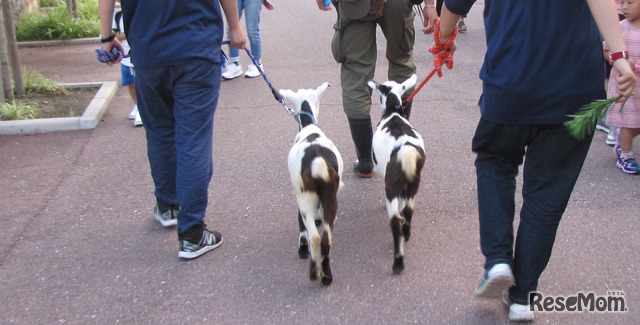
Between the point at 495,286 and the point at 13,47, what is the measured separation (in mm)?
5903

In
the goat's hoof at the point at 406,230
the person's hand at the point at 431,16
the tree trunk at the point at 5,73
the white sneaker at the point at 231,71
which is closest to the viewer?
the goat's hoof at the point at 406,230

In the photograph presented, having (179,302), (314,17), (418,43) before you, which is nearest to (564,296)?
(179,302)

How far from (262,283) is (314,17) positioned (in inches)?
366

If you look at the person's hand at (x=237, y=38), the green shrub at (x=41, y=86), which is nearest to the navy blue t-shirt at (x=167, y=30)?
the person's hand at (x=237, y=38)

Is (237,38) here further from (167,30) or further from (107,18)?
(107,18)

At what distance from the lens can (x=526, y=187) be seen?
2.78 metres

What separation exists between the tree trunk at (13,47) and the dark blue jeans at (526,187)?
559cm

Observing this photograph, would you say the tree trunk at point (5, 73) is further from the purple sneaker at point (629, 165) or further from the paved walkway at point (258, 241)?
the purple sneaker at point (629, 165)

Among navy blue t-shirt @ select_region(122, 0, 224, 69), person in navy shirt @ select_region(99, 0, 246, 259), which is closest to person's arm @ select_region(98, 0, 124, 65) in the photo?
person in navy shirt @ select_region(99, 0, 246, 259)

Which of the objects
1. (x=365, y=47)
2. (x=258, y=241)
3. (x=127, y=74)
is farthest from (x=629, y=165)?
(x=127, y=74)

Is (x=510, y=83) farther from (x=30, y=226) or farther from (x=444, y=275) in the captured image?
(x=30, y=226)

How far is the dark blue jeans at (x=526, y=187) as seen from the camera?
2.62m

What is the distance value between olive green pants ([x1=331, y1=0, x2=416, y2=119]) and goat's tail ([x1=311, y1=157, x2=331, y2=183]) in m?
1.32

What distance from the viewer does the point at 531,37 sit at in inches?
97.3
